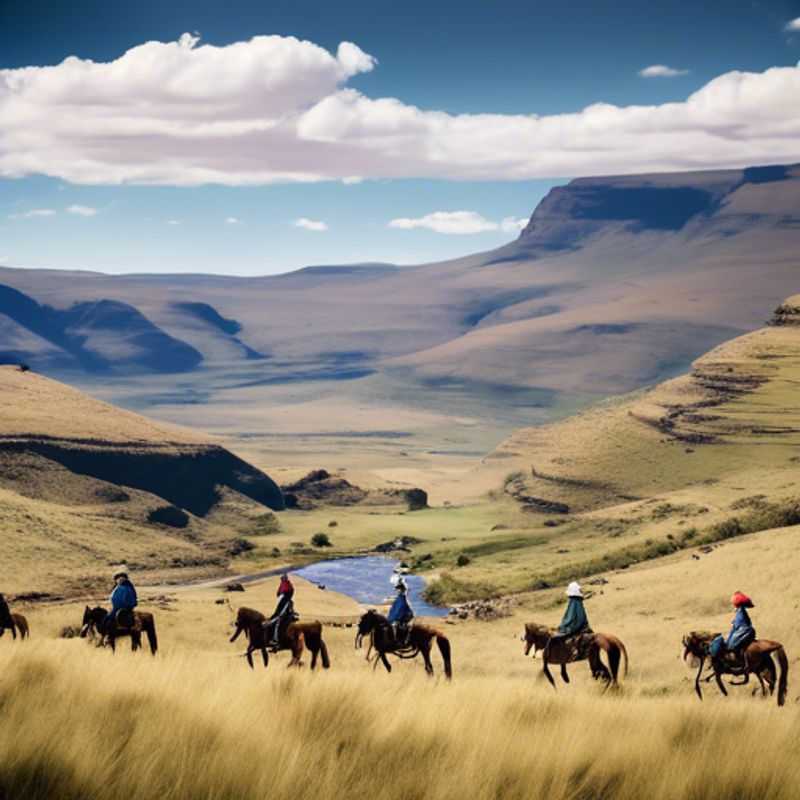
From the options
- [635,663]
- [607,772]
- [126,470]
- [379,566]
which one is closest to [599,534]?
[379,566]

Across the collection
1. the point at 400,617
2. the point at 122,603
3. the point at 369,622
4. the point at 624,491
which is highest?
the point at 122,603

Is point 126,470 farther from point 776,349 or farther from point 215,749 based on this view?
point 215,749

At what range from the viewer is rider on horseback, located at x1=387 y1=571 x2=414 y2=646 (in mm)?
30922

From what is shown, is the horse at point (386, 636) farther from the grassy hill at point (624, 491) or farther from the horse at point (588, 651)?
the grassy hill at point (624, 491)

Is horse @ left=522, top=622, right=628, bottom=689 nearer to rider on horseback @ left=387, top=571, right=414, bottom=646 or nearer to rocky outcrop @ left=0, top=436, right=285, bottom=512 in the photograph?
rider on horseback @ left=387, top=571, right=414, bottom=646

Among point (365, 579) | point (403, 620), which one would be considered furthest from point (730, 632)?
point (365, 579)

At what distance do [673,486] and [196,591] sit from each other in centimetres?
5737

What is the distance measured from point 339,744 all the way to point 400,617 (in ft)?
65.5

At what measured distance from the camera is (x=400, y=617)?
103ft

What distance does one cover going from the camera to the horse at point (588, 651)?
3031 cm

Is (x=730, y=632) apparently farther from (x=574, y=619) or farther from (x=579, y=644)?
(x=579, y=644)

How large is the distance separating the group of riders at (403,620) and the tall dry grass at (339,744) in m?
14.7

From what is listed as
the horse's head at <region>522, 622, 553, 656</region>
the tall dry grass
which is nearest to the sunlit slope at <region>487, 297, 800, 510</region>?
the horse's head at <region>522, 622, 553, 656</region>

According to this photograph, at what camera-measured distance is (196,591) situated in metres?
88.4
